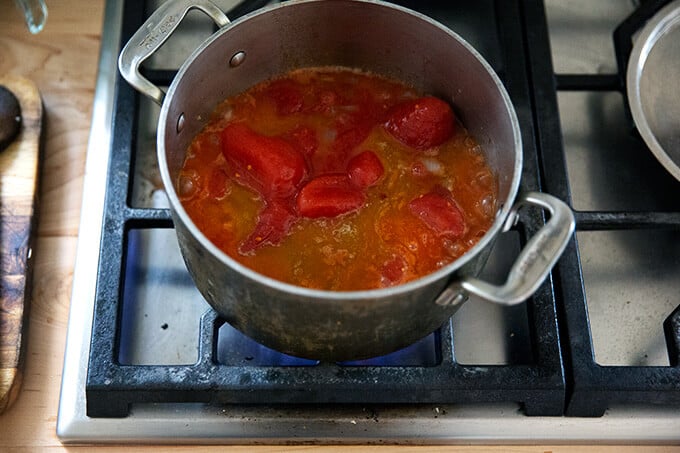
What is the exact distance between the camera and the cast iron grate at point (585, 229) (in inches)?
32.8

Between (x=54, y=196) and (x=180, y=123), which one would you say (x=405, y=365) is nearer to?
(x=180, y=123)

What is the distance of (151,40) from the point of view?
30.9 inches

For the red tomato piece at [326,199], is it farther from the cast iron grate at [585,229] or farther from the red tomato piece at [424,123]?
the cast iron grate at [585,229]

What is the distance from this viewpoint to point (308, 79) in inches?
37.0

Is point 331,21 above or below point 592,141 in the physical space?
above

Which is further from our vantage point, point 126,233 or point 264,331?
point 126,233

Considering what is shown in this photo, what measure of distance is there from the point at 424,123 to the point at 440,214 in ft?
0.36

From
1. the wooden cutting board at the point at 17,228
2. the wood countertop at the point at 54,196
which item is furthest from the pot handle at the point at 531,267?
the wooden cutting board at the point at 17,228

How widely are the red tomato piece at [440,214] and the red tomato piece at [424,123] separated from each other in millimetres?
72

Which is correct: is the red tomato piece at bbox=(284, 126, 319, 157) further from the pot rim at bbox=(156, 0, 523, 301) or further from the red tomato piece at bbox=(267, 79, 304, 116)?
the pot rim at bbox=(156, 0, 523, 301)

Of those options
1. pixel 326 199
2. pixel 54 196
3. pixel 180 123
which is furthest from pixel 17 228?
pixel 326 199

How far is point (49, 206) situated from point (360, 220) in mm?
373

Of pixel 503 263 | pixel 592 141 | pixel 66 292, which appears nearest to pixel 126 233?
pixel 66 292

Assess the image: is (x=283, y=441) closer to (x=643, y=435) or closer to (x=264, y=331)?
(x=264, y=331)
